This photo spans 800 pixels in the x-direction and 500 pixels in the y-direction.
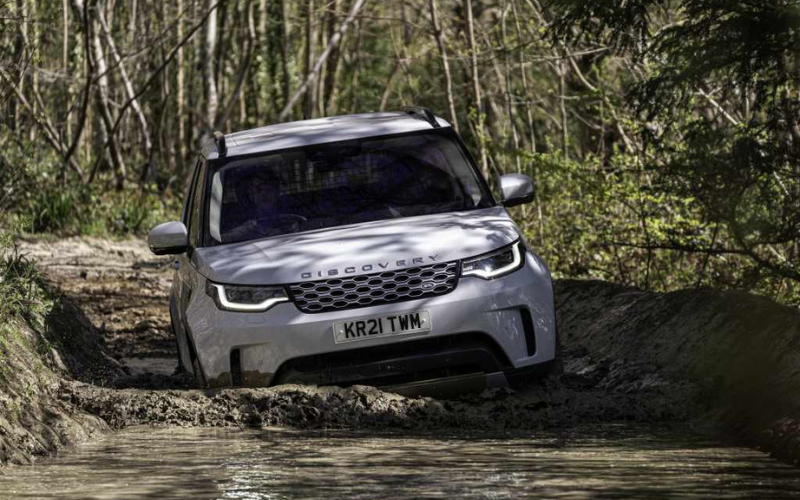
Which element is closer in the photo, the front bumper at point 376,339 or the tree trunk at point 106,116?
the front bumper at point 376,339

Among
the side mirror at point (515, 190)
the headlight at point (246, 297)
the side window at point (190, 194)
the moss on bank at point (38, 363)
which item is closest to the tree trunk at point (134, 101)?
the moss on bank at point (38, 363)

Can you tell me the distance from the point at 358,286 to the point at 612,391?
203 cm

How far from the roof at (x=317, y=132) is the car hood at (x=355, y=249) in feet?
2.86

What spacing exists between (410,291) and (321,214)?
1.13 m

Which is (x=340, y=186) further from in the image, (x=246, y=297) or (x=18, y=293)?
(x=18, y=293)

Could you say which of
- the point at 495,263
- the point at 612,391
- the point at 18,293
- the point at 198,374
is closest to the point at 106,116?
the point at 18,293

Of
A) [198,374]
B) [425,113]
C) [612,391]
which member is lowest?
[612,391]

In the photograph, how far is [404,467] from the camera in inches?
228

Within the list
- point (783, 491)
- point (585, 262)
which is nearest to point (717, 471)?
point (783, 491)

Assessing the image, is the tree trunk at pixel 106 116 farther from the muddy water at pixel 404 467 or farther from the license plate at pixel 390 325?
the muddy water at pixel 404 467

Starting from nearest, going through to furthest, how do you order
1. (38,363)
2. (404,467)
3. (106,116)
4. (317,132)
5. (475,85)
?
1. (404,467)
2. (38,363)
3. (317,132)
4. (475,85)
5. (106,116)

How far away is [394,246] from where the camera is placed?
24.4ft

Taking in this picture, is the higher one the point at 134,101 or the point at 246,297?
the point at 246,297

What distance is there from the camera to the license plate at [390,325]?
23.5 ft
